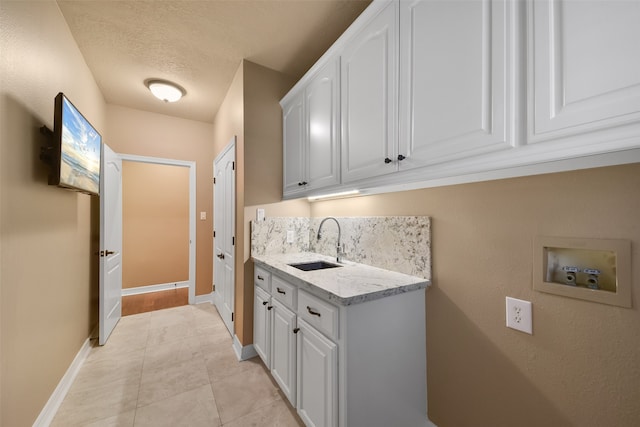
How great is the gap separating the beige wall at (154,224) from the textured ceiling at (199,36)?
1.77 meters

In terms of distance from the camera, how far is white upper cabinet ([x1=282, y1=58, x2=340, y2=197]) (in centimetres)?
173

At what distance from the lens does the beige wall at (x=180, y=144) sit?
325cm

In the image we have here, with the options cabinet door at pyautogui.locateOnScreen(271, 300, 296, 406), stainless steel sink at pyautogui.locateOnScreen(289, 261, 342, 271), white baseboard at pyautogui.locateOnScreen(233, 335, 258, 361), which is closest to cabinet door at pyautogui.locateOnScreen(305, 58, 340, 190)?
stainless steel sink at pyautogui.locateOnScreen(289, 261, 342, 271)

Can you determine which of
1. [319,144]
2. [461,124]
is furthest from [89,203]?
[461,124]

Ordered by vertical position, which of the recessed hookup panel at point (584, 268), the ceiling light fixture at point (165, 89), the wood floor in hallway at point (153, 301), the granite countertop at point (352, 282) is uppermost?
the ceiling light fixture at point (165, 89)

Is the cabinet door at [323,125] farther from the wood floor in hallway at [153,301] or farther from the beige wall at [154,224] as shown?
the beige wall at [154,224]

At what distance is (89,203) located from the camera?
8.55 feet

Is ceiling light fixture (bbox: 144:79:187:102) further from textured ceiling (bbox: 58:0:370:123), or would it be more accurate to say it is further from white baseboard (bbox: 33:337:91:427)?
white baseboard (bbox: 33:337:91:427)

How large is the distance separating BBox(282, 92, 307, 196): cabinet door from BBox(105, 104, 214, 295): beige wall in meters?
1.87

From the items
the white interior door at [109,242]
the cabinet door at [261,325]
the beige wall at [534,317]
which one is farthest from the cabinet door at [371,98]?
the white interior door at [109,242]

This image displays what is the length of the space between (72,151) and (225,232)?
1462 mm

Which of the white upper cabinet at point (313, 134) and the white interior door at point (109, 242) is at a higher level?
the white upper cabinet at point (313, 134)

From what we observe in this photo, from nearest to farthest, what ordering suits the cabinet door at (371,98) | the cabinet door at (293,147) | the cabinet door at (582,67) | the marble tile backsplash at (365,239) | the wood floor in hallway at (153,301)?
1. the cabinet door at (582,67)
2. the cabinet door at (371,98)
3. the marble tile backsplash at (365,239)
4. the cabinet door at (293,147)
5. the wood floor in hallway at (153,301)

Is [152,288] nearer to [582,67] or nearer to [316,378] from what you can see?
[316,378]
